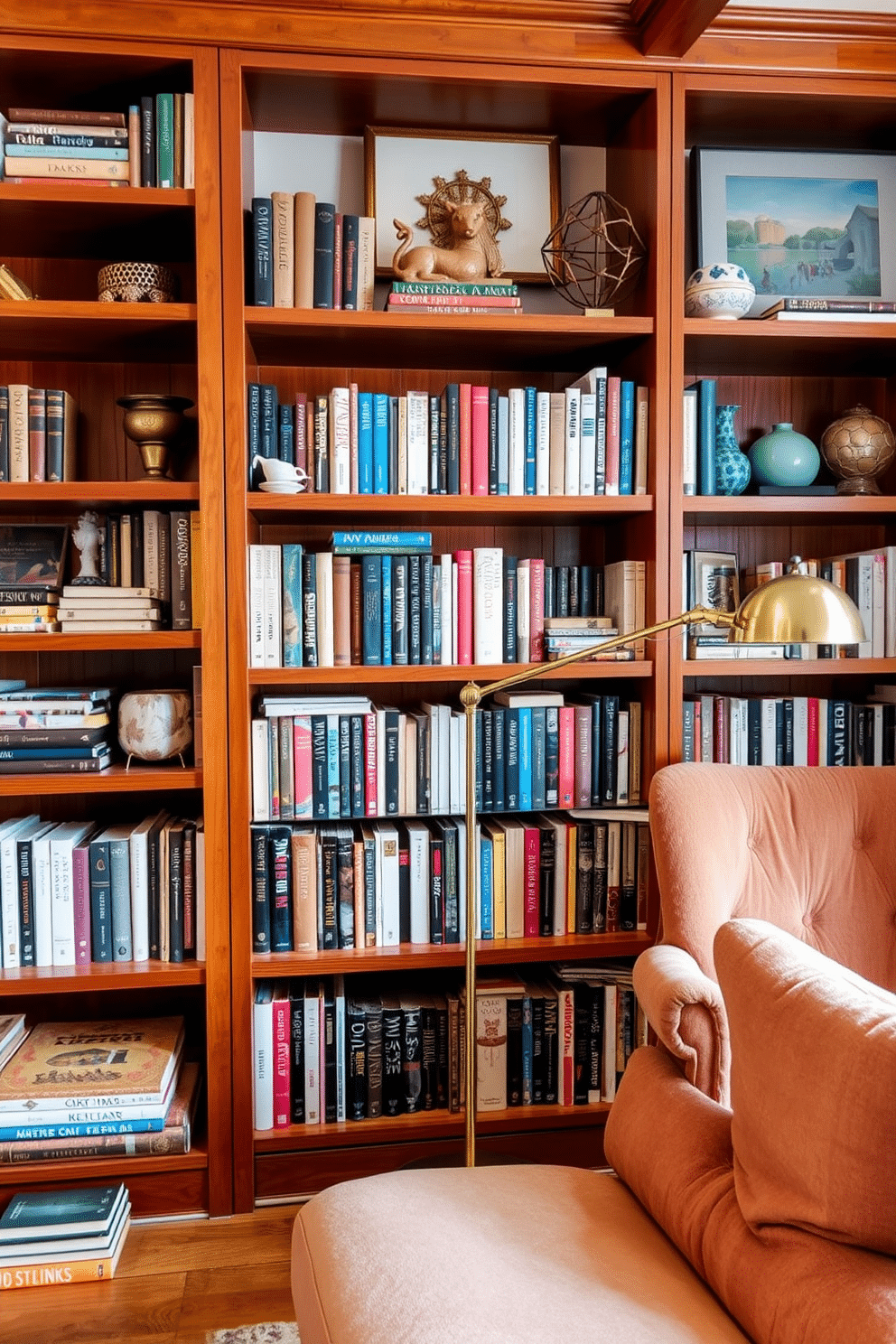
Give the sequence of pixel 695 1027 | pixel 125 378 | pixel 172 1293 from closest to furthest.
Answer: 1. pixel 695 1027
2. pixel 172 1293
3. pixel 125 378

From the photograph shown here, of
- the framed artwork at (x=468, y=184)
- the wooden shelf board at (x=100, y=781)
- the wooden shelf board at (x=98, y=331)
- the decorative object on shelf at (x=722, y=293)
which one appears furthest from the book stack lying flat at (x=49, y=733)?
the decorative object on shelf at (x=722, y=293)

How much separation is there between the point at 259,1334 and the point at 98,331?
188cm

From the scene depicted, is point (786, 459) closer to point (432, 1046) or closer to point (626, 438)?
point (626, 438)

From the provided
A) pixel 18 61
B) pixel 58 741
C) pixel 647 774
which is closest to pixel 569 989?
pixel 647 774

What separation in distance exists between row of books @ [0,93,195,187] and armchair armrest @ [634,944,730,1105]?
173 centimetres

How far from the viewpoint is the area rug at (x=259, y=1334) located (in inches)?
66.4

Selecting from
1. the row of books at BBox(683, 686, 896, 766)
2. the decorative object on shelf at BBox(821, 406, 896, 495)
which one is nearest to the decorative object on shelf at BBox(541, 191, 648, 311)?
the decorative object on shelf at BBox(821, 406, 896, 495)

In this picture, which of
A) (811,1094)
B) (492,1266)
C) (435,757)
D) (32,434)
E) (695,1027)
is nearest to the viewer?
(811,1094)

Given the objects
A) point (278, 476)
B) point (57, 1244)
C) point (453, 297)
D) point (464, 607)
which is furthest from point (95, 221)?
point (57, 1244)

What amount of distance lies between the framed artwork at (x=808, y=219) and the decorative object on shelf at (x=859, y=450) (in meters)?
0.31

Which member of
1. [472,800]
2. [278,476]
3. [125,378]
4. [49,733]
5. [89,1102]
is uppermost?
[125,378]

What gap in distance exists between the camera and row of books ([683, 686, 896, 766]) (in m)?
2.22

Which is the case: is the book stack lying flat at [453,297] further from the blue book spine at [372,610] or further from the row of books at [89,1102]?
the row of books at [89,1102]

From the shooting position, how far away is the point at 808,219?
2301mm
